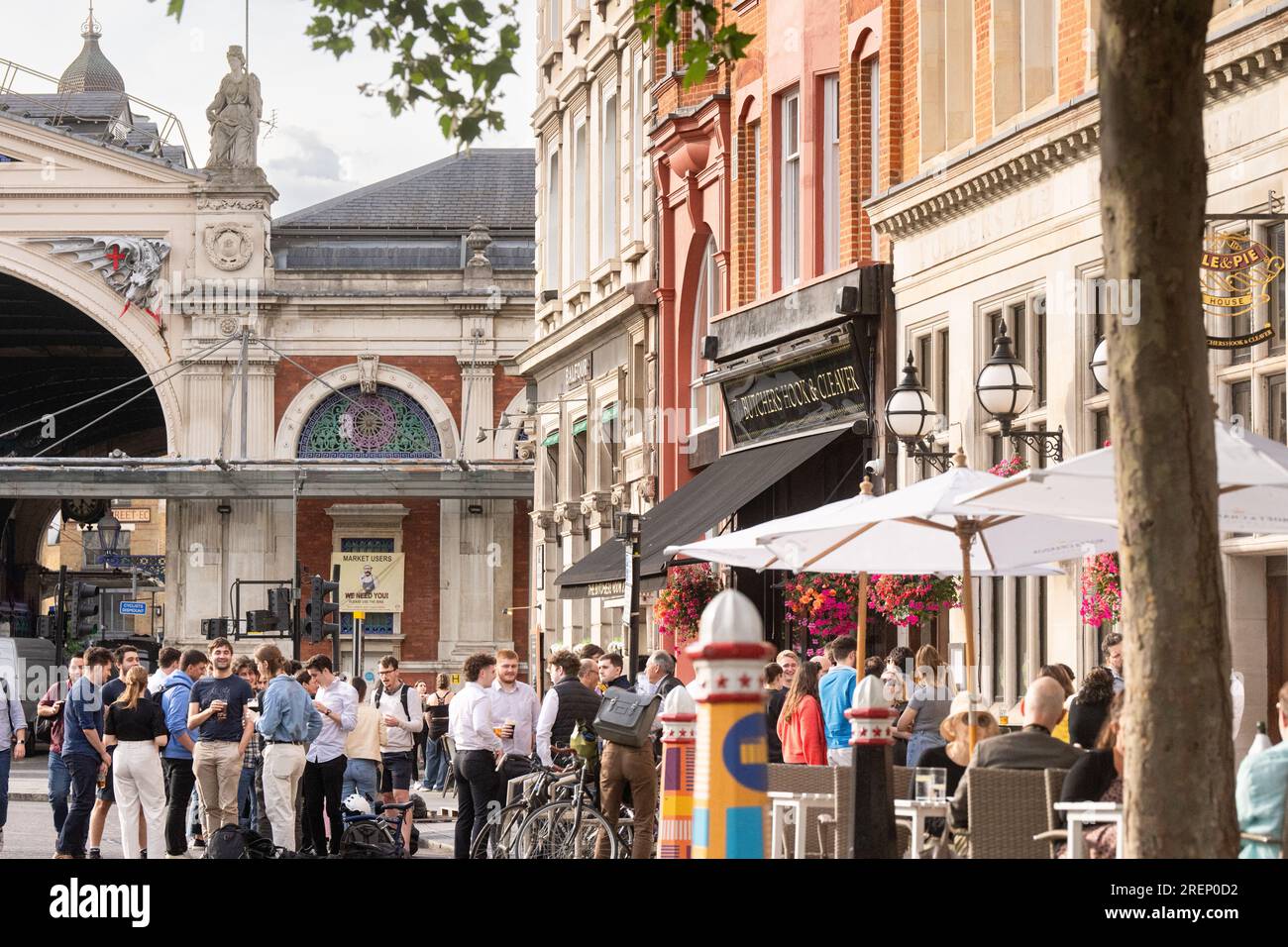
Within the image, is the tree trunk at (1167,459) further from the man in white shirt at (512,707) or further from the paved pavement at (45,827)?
the paved pavement at (45,827)

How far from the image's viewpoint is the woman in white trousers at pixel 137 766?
57.7 ft

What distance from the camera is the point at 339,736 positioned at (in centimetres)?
1853

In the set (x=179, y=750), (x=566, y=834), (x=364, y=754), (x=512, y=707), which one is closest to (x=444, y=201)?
(x=364, y=754)

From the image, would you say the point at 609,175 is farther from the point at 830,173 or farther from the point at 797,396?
the point at 797,396

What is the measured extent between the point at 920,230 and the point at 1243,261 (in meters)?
6.97

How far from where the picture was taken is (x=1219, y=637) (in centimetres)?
777

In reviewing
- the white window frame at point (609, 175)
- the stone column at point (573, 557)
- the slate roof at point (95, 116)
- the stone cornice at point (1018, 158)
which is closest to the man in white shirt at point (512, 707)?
the stone cornice at point (1018, 158)

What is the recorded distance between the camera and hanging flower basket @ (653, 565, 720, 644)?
27375mm

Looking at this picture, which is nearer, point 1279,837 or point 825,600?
point 1279,837

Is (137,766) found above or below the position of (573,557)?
below

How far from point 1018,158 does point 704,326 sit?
11.6m

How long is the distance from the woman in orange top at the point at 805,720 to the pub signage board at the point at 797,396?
849cm
